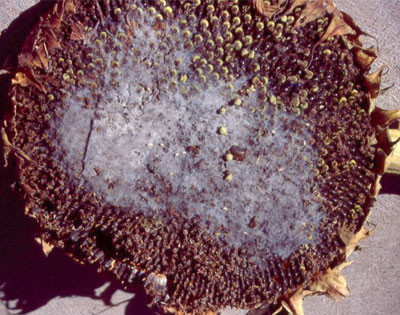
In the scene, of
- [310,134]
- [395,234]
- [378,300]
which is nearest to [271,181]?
[310,134]

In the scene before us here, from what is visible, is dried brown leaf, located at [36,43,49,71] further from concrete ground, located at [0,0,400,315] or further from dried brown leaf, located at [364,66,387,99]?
dried brown leaf, located at [364,66,387,99]

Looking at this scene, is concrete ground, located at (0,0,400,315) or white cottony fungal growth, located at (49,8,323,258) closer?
white cottony fungal growth, located at (49,8,323,258)

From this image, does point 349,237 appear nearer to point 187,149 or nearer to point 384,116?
point 384,116

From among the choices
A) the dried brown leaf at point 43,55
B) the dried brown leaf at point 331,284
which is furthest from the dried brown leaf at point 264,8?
the dried brown leaf at point 331,284

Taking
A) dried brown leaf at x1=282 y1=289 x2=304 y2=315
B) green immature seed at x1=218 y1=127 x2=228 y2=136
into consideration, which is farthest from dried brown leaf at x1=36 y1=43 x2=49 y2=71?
dried brown leaf at x1=282 y1=289 x2=304 y2=315

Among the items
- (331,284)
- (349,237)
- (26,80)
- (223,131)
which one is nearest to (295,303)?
(331,284)

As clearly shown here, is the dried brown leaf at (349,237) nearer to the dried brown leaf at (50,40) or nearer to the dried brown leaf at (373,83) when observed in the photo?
the dried brown leaf at (373,83)

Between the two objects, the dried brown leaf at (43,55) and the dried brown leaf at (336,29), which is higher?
the dried brown leaf at (336,29)
